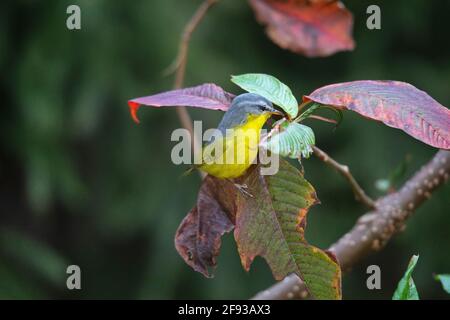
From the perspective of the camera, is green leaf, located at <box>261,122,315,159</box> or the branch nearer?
green leaf, located at <box>261,122,315,159</box>

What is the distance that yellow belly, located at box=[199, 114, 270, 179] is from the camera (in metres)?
0.67

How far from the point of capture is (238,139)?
0.68 m

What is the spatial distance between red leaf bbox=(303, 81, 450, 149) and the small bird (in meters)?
0.07

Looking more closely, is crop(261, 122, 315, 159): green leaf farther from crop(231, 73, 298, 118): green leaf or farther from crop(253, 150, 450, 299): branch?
crop(253, 150, 450, 299): branch

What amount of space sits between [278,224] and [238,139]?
9cm

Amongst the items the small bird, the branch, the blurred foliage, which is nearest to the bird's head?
the small bird

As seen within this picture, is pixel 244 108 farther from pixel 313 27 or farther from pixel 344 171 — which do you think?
pixel 313 27

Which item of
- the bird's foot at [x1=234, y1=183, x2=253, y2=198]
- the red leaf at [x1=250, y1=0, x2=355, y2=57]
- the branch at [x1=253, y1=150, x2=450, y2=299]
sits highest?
the red leaf at [x1=250, y1=0, x2=355, y2=57]

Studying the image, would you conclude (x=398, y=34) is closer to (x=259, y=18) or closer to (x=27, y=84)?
(x=27, y=84)

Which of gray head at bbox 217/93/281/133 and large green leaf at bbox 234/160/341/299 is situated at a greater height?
gray head at bbox 217/93/281/133

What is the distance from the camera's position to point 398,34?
3002 millimetres

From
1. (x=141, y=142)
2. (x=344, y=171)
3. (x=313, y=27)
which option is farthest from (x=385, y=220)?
(x=141, y=142)
